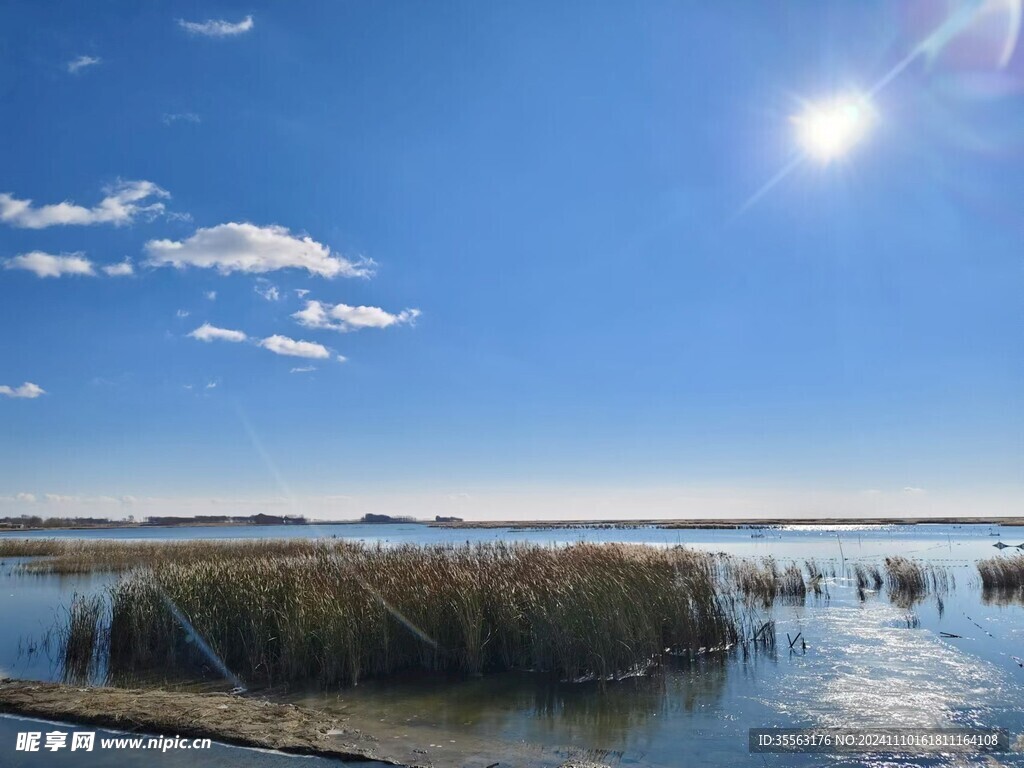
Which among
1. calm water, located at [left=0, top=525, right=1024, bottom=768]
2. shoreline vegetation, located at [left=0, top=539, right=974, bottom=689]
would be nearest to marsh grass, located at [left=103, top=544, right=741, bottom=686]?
shoreline vegetation, located at [left=0, top=539, right=974, bottom=689]

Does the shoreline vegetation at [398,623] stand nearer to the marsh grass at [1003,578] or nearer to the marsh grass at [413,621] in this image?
the marsh grass at [413,621]

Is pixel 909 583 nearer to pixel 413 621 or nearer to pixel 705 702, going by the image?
pixel 705 702

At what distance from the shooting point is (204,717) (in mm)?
9680

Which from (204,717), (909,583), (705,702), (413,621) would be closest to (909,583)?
(909,583)

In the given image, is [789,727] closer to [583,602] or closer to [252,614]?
[583,602]

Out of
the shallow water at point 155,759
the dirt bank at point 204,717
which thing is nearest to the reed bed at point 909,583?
the dirt bank at point 204,717

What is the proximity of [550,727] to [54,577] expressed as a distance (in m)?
31.2

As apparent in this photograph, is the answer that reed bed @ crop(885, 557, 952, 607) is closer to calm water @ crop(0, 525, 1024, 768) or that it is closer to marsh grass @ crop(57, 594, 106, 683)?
calm water @ crop(0, 525, 1024, 768)

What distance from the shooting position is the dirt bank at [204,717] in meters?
8.94

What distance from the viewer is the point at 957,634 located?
56.9ft

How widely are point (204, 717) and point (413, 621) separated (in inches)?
187

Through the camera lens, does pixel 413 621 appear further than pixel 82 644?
No

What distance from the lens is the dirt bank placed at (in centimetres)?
894

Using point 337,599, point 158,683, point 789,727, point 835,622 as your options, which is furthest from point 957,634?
point 158,683
